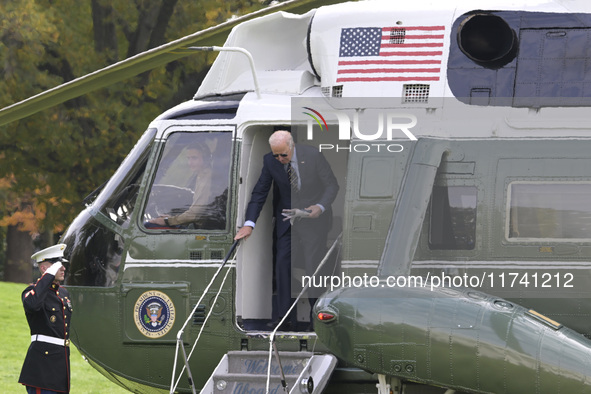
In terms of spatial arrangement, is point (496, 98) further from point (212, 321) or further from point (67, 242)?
point (67, 242)

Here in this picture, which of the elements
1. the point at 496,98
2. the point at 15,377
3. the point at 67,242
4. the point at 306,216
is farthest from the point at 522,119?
the point at 15,377

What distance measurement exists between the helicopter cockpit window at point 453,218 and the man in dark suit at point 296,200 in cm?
87

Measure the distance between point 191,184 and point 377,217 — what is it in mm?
1655

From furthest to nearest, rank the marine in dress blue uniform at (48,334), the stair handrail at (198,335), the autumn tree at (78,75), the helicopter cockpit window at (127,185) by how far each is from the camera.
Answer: the autumn tree at (78,75) < the helicopter cockpit window at (127,185) < the marine in dress blue uniform at (48,334) < the stair handrail at (198,335)

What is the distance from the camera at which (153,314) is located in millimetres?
8164

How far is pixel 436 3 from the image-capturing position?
777 cm

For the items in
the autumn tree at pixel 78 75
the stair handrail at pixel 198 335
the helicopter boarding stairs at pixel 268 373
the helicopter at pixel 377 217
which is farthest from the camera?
the autumn tree at pixel 78 75

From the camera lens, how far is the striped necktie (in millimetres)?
8086

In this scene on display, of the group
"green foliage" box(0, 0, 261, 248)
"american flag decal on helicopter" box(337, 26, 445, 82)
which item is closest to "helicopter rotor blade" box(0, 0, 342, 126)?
"american flag decal on helicopter" box(337, 26, 445, 82)

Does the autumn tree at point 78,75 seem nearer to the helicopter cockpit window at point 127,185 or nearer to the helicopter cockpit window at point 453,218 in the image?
the helicopter cockpit window at point 127,185

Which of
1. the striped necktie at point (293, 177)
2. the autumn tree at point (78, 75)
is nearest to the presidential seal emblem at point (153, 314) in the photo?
the striped necktie at point (293, 177)

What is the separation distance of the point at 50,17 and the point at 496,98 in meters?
10.4

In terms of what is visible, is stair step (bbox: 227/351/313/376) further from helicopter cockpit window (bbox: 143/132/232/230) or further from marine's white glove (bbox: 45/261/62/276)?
marine's white glove (bbox: 45/261/62/276)

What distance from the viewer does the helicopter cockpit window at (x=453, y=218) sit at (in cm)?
752
